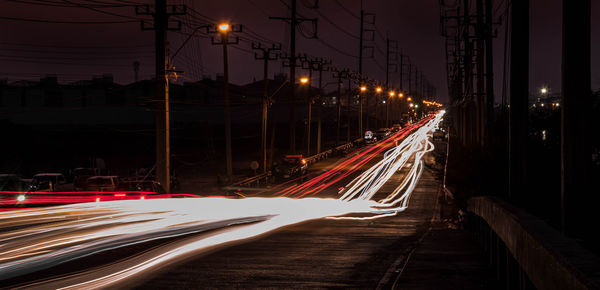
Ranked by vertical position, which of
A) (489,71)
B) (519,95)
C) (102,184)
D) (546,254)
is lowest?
(102,184)

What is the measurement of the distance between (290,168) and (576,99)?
134ft

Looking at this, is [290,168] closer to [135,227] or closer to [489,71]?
[489,71]

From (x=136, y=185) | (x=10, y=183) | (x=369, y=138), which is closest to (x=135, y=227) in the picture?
(x=136, y=185)

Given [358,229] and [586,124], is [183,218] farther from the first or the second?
[586,124]

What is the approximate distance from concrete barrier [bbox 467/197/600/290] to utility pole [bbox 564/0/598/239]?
2.46 feet

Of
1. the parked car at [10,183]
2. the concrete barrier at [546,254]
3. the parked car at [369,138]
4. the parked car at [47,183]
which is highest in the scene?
the parked car at [369,138]

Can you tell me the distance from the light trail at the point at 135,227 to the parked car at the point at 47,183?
13.7 m

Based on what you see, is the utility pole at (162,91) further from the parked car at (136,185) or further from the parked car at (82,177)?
the parked car at (82,177)

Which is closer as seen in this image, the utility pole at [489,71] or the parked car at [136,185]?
the parked car at [136,185]

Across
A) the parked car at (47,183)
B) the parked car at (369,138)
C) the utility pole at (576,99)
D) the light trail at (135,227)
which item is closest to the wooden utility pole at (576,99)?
the utility pole at (576,99)

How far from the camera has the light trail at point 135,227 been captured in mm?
11414

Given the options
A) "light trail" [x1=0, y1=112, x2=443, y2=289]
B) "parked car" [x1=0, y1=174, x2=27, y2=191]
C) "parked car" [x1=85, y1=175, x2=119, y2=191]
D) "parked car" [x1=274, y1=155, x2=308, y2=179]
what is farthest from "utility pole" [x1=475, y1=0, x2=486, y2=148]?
"parked car" [x1=0, y1=174, x2=27, y2=191]

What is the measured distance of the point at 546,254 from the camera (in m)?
6.20

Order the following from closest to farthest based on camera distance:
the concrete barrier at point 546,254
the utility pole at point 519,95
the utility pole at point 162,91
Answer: the concrete barrier at point 546,254 → the utility pole at point 519,95 → the utility pole at point 162,91
